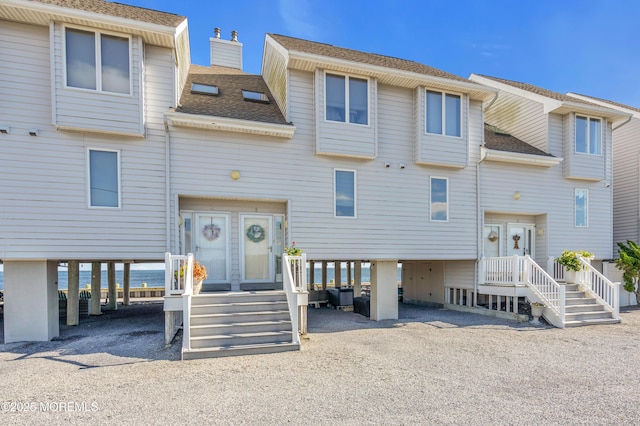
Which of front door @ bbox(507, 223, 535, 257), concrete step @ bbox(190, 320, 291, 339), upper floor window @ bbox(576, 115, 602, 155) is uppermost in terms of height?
upper floor window @ bbox(576, 115, 602, 155)

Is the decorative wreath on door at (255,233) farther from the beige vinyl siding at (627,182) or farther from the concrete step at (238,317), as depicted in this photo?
the beige vinyl siding at (627,182)

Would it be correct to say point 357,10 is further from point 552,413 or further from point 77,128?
point 552,413

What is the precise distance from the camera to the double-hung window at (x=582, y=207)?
11.7 m

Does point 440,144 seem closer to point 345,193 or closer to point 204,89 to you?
point 345,193

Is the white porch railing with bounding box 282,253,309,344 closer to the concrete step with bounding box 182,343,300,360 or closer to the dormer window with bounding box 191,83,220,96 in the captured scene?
the concrete step with bounding box 182,343,300,360

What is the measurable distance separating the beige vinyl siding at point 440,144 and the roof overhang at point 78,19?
6.78 metres

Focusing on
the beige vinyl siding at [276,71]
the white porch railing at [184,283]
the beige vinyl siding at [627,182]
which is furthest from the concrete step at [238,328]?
the beige vinyl siding at [627,182]

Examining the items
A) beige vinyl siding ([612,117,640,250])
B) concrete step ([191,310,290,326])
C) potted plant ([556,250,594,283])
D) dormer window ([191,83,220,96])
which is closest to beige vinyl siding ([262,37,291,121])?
dormer window ([191,83,220,96])

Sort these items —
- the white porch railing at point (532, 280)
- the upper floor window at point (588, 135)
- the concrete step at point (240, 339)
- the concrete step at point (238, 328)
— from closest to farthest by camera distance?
1. the concrete step at point (240, 339)
2. the concrete step at point (238, 328)
3. the white porch railing at point (532, 280)
4. the upper floor window at point (588, 135)

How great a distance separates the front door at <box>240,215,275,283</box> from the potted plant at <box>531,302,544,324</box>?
7.24 meters

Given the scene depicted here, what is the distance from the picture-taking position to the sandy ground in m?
3.88

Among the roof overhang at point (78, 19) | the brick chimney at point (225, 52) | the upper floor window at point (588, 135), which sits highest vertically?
the brick chimney at point (225, 52)

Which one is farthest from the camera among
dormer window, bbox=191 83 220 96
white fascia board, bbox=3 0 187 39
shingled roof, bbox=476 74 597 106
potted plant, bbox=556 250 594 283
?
shingled roof, bbox=476 74 597 106

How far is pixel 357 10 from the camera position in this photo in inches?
464
